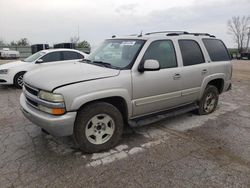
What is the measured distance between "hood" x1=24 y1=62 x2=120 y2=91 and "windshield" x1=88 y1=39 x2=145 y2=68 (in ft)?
0.98

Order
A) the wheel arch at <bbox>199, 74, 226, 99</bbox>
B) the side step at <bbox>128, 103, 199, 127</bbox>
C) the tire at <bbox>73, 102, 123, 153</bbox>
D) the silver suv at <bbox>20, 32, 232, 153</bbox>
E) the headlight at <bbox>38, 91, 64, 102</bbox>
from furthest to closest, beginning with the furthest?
the wheel arch at <bbox>199, 74, 226, 99</bbox>, the side step at <bbox>128, 103, 199, 127</bbox>, the tire at <bbox>73, 102, 123, 153</bbox>, the silver suv at <bbox>20, 32, 232, 153</bbox>, the headlight at <bbox>38, 91, 64, 102</bbox>

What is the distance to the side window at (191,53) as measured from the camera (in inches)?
176

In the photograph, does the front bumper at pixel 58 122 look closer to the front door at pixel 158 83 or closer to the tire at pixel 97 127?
the tire at pixel 97 127

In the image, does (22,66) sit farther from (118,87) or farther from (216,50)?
(216,50)

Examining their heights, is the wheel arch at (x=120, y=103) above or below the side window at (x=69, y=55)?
below

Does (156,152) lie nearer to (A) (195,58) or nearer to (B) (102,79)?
(B) (102,79)

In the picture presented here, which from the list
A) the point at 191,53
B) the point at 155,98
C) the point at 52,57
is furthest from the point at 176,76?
the point at 52,57

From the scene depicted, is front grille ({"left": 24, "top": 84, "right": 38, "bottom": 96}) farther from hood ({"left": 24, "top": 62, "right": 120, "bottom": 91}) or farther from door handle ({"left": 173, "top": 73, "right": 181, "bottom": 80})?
door handle ({"left": 173, "top": 73, "right": 181, "bottom": 80})

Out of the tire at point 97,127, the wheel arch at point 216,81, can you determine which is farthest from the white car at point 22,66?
the tire at point 97,127

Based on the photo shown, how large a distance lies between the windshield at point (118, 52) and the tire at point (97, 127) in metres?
0.81

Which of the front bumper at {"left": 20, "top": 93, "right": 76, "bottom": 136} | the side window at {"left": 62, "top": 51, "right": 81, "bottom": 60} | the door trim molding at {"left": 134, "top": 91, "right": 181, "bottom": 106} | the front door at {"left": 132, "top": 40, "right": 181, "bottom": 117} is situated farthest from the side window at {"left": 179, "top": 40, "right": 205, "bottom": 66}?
the side window at {"left": 62, "top": 51, "right": 81, "bottom": 60}

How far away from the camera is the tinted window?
16.8ft

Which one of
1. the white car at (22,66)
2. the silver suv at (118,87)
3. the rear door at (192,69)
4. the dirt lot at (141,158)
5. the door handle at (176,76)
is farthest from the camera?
the white car at (22,66)

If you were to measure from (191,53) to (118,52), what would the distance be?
5.15 feet
